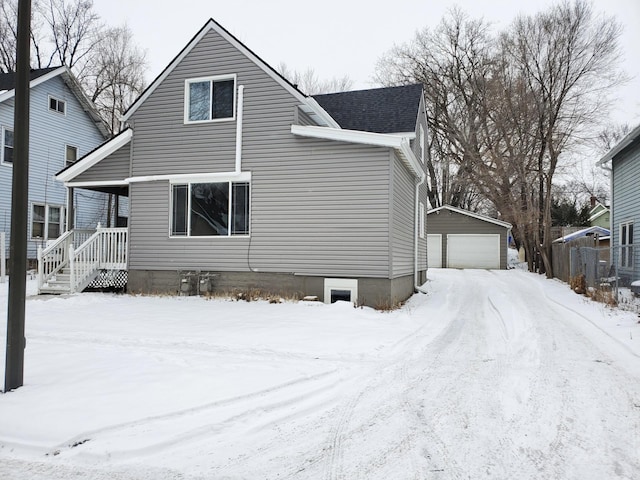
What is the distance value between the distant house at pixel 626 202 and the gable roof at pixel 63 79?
21.7m

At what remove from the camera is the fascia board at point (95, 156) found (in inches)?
478

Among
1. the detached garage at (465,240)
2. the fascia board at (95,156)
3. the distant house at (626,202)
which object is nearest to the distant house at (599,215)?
the detached garage at (465,240)

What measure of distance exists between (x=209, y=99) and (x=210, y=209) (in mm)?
2847

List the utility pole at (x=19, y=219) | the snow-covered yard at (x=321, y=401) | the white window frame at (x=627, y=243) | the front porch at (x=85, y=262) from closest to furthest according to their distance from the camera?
1. the snow-covered yard at (x=321, y=401)
2. the utility pole at (x=19, y=219)
3. the front porch at (x=85, y=262)
4. the white window frame at (x=627, y=243)

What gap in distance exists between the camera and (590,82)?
21797 millimetres

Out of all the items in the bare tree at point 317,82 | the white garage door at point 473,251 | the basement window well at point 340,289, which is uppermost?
the bare tree at point 317,82

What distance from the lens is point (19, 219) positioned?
177 inches

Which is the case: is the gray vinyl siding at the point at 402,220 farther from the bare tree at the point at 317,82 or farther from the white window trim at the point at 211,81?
the bare tree at the point at 317,82

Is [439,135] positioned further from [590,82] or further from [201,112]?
[201,112]

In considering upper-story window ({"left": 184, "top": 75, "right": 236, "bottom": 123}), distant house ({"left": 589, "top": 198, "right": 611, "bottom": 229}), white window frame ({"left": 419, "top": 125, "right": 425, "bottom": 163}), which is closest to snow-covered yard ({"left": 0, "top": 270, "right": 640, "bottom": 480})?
upper-story window ({"left": 184, "top": 75, "right": 236, "bottom": 123})

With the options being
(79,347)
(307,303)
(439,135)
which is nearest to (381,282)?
(307,303)

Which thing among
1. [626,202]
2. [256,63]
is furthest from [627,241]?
[256,63]

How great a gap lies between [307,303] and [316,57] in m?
35.3

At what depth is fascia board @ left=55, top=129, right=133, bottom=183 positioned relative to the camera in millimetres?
12148
